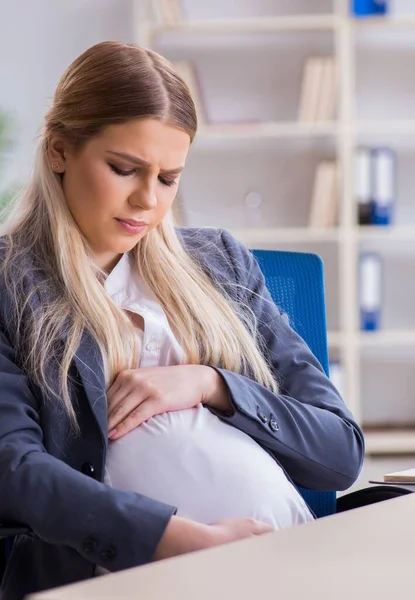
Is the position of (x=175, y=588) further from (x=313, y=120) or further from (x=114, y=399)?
(x=313, y=120)

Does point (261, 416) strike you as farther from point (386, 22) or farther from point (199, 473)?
point (386, 22)

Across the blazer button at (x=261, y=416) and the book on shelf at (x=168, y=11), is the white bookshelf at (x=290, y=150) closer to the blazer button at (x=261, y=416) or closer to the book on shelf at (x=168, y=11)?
the book on shelf at (x=168, y=11)

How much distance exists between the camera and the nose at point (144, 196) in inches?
57.3

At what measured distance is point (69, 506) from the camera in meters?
1.22

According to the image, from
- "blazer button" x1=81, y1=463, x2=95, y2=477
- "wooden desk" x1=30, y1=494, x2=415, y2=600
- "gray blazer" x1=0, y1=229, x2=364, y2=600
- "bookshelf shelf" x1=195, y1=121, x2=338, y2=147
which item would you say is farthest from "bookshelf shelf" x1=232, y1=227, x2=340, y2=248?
"wooden desk" x1=30, y1=494, x2=415, y2=600

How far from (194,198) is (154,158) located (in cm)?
310

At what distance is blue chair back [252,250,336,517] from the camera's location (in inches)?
69.8

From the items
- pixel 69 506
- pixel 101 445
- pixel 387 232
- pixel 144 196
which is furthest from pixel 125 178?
pixel 387 232

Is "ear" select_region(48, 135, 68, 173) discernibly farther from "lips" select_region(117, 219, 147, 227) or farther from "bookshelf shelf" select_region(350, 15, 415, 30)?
"bookshelf shelf" select_region(350, 15, 415, 30)

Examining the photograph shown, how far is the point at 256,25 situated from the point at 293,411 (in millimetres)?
3042

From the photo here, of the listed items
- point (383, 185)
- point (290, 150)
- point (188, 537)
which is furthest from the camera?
point (290, 150)

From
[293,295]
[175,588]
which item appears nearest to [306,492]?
[293,295]

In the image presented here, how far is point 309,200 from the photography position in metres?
4.48

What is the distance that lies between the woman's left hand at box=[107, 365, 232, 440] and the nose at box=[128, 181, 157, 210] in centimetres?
24
